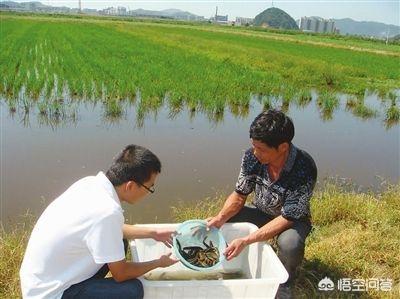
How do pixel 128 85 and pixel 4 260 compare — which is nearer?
pixel 4 260

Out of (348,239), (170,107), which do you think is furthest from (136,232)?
(170,107)

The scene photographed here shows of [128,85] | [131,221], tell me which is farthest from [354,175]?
[128,85]

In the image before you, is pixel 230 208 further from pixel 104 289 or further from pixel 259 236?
pixel 104 289

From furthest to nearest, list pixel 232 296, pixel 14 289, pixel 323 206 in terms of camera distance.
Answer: pixel 323 206 → pixel 14 289 → pixel 232 296

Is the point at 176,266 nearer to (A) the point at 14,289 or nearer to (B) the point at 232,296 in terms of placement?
(B) the point at 232,296

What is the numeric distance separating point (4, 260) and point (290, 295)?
1598mm

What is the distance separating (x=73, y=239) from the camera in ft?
5.90

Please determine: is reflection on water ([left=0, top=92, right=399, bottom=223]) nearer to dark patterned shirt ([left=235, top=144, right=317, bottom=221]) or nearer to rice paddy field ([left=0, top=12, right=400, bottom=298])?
rice paddy field ([left=0, top=12, right=400, bottom=298])

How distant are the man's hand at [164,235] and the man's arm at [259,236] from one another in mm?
301

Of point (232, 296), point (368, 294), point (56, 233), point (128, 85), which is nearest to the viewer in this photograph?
point (56, 233)

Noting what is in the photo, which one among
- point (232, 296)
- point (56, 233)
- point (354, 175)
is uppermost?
point (56, 233)

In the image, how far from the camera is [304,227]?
2.53 metres

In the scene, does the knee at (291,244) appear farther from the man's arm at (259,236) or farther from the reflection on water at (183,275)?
the reflection on water at (183,275)

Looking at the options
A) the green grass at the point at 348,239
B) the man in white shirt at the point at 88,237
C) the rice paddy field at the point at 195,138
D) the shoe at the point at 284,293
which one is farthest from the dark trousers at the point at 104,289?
the green grass at the point at 348,239
